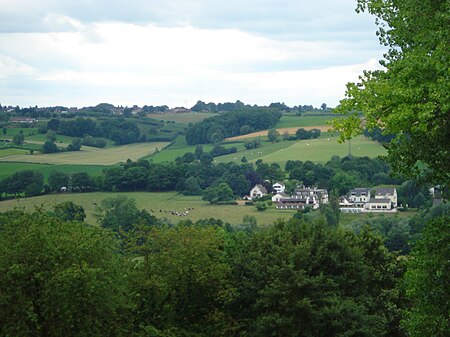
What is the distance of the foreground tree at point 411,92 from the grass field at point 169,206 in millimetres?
69044

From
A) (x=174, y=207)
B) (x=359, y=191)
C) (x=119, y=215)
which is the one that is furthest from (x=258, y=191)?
(x=119, y=215)

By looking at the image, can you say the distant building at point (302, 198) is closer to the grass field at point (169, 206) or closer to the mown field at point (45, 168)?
the grass field at point (169, 206)

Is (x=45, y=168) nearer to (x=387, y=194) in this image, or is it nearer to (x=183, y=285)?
Answer: (x=387, y=194)

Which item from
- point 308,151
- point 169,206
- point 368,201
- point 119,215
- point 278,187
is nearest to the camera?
point 119,215

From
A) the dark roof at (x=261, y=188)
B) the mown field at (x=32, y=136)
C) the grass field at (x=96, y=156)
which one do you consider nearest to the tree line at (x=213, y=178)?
the dark roof at (x=261, y=188)

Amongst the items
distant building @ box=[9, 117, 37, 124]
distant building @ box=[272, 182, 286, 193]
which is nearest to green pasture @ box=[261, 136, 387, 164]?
distant building @ box=[272, 182, 286, 193]

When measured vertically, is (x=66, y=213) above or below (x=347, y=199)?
above

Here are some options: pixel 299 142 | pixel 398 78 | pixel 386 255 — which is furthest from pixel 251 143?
pixel 398 78

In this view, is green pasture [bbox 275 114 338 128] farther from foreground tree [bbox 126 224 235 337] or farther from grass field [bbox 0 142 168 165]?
foreground tree [bbox 126 224 235 337]

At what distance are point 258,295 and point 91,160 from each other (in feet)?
326

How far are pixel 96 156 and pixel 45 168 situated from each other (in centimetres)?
2515

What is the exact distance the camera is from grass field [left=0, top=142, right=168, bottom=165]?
11537 cm

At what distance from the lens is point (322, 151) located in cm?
13050

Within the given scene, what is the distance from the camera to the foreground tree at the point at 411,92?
12.2 meters
